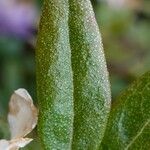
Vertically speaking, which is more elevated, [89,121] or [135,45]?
[89,121]

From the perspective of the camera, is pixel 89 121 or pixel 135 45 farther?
pixel 135 45

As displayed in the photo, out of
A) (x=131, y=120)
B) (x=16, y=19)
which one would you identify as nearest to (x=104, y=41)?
(x=16, y=19)

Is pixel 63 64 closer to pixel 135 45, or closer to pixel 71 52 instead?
pixel 71 52

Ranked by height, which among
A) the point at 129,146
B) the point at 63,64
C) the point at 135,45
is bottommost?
the point at 135,45

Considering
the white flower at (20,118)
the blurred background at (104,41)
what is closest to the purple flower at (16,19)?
the blurred background at (104,41)

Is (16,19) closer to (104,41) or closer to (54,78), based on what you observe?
(104,41)

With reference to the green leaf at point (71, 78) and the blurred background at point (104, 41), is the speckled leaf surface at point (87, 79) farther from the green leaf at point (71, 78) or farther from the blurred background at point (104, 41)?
the blurred background at point (104, 41)

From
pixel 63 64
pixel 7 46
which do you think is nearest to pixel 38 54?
pixel 63 64
